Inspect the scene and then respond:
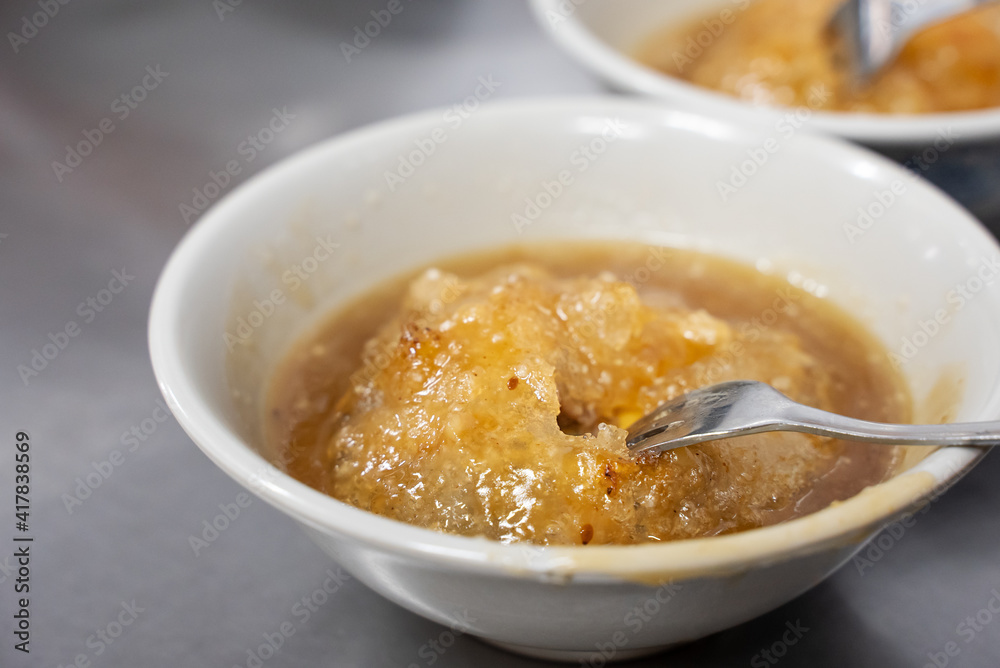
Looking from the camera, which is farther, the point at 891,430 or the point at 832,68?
the point at 832,68

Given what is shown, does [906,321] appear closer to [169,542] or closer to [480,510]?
[480,510]

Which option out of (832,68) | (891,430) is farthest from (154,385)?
(832,68)

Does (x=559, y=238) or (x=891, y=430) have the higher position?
(x=891, y=430)

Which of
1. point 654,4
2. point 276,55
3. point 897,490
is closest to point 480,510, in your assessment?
point 897,490

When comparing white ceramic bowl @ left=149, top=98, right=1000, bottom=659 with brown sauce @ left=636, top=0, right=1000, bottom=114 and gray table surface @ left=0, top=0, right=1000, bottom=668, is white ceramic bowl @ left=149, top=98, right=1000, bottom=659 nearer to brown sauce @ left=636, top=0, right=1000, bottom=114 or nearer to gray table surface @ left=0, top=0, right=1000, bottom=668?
gray table surface @ left=0, top=0, right=1000, bottom=668

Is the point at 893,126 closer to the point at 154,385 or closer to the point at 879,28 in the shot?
the point at 879,28

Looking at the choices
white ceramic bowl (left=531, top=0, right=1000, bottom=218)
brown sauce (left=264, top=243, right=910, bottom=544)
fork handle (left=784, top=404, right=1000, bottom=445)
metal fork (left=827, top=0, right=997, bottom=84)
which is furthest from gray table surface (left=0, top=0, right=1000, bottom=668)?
metal fork (left=827, top=0, right=997, bottom=84)
